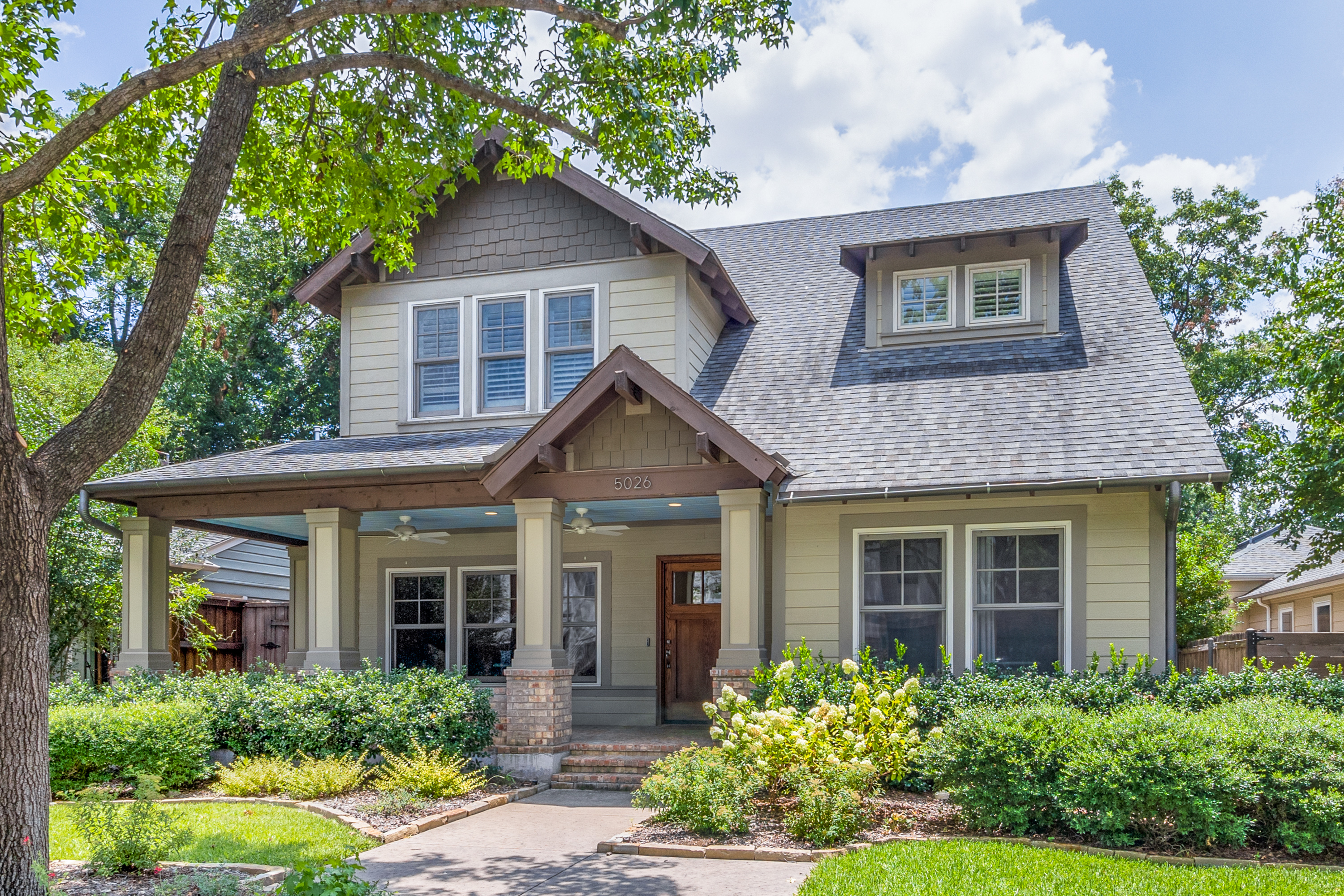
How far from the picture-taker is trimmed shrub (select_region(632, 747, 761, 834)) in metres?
7.66

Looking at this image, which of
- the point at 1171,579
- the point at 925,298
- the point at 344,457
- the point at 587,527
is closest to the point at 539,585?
the point at 587,527

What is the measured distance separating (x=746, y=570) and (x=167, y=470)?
7.15m

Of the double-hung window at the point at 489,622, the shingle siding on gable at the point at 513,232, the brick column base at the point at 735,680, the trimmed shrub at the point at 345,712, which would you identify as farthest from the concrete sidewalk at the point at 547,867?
the shingle siding on gable at the point at 513,232

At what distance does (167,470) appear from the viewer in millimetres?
12477

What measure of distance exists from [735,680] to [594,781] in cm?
172

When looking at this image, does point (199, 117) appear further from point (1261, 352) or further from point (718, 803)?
point (1261, 352)

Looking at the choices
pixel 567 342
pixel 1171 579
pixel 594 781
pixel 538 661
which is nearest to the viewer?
pixel 1171 579

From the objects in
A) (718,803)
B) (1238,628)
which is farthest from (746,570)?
(1238,628)

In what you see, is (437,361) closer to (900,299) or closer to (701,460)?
(701,460)

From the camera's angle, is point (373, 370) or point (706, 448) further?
point (373, 370)

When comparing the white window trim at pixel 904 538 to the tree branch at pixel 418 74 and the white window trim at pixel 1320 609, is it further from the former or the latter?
the white window trim at pixel 1320 609

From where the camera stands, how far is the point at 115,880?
6406mm

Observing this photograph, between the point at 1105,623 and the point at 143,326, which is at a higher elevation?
the point at 143,326

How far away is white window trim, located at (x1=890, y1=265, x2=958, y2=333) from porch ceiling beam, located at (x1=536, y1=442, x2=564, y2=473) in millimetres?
4606
